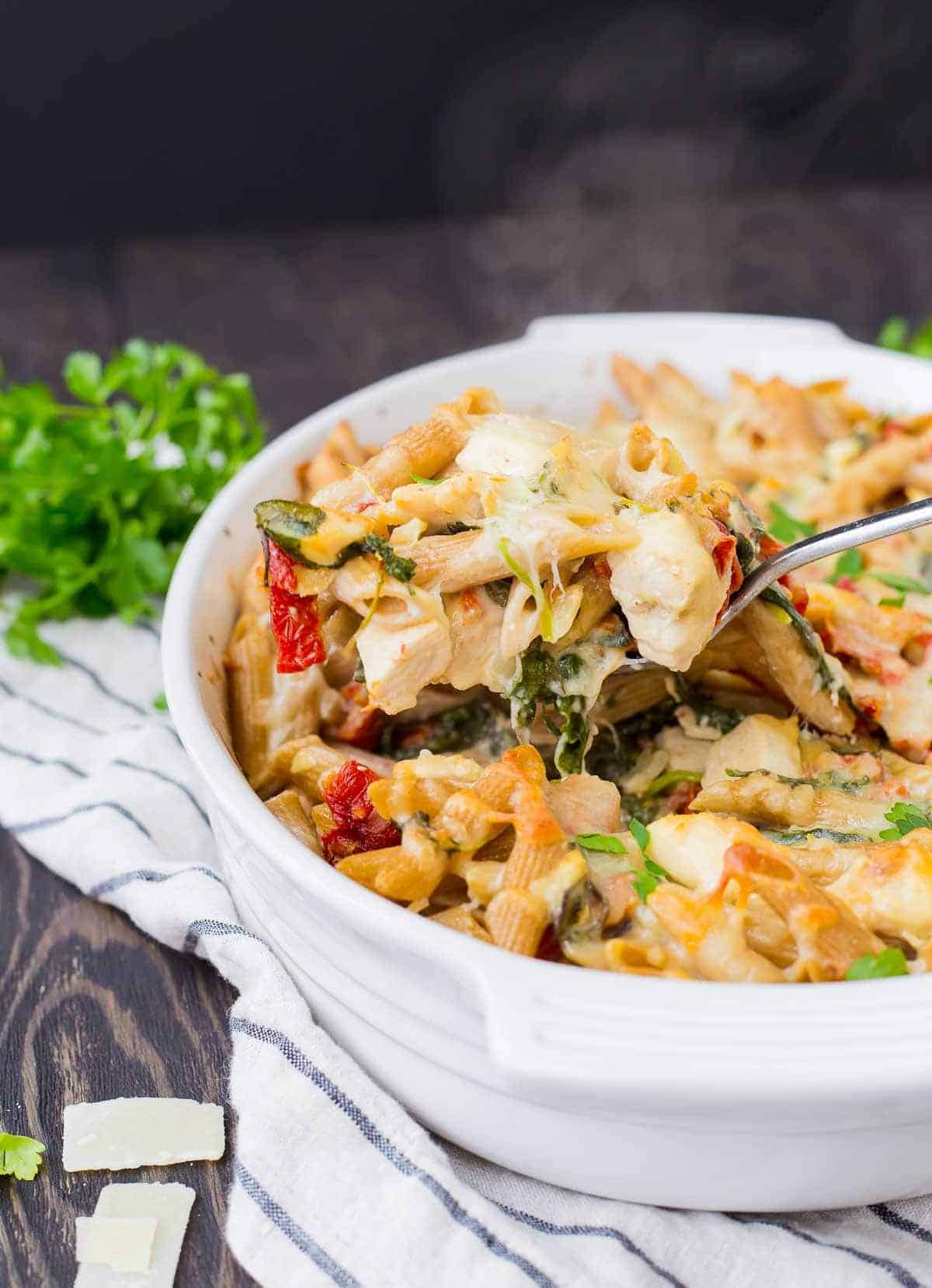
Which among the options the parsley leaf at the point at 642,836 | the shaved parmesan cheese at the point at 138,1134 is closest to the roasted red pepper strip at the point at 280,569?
the parsley leaf at the point at 642,836

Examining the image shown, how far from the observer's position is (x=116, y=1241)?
2.07m

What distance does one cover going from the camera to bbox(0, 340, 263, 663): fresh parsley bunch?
3.33 m

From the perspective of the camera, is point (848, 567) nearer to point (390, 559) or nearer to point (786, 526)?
point (786, 526)

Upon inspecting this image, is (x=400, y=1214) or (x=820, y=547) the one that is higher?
(x=820, y=547)

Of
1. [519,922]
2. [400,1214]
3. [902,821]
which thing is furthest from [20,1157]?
[902,821]

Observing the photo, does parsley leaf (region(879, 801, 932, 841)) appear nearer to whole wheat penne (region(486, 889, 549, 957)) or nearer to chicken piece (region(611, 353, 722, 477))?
whole wheat penne (region(486, 889, 549, 957))

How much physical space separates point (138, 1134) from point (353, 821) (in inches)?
23.4

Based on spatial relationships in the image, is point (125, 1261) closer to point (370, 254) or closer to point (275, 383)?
point (275, 383)

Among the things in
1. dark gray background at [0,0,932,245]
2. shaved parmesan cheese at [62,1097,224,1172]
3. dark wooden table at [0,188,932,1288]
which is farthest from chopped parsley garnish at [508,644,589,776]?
dark gray background at [0,0,932,245]

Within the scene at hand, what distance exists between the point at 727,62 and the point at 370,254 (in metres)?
1.69

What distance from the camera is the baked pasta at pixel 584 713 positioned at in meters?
2.00

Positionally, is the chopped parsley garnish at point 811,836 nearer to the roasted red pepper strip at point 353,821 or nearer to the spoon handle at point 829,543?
the spoon handle at point 829,543

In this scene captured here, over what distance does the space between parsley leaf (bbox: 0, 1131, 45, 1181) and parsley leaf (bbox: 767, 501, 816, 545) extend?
70.5 inches

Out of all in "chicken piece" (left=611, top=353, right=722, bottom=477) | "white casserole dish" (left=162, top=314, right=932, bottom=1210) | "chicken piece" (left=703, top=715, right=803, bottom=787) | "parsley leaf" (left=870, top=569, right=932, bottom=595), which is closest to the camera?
"white casserole dish" (left=162, top=314, right=932, bottom=1210)
